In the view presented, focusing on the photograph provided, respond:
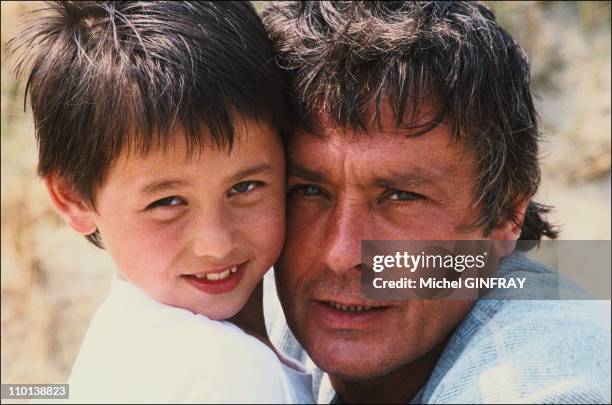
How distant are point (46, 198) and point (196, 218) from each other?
11.5 ft

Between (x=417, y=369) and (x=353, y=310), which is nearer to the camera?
(x=353, y=310)

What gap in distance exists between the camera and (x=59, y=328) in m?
5.41

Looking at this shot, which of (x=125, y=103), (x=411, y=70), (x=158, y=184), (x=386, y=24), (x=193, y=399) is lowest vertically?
(x=193, y=399)

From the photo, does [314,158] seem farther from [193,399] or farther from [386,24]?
[193,399]

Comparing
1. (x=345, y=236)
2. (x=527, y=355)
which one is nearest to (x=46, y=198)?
(x=345, y=236)

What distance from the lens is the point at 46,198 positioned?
5441 mm

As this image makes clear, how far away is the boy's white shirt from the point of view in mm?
1953

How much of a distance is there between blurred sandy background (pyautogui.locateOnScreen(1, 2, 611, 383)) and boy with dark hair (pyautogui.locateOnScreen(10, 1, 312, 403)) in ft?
10.1

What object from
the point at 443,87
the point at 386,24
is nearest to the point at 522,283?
the point at 443,87

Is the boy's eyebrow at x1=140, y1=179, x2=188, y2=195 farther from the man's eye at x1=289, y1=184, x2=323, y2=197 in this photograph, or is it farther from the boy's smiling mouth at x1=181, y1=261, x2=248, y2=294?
the man's eye at x1=289, y1=184, x2=323, y2=197

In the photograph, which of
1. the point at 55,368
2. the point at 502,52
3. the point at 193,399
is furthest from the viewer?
the point at 55,368

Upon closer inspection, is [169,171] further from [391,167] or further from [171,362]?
[391,167]

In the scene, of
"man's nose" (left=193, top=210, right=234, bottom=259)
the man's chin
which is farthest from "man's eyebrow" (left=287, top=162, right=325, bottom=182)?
the man's chin

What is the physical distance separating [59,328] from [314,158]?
11.5 feet
